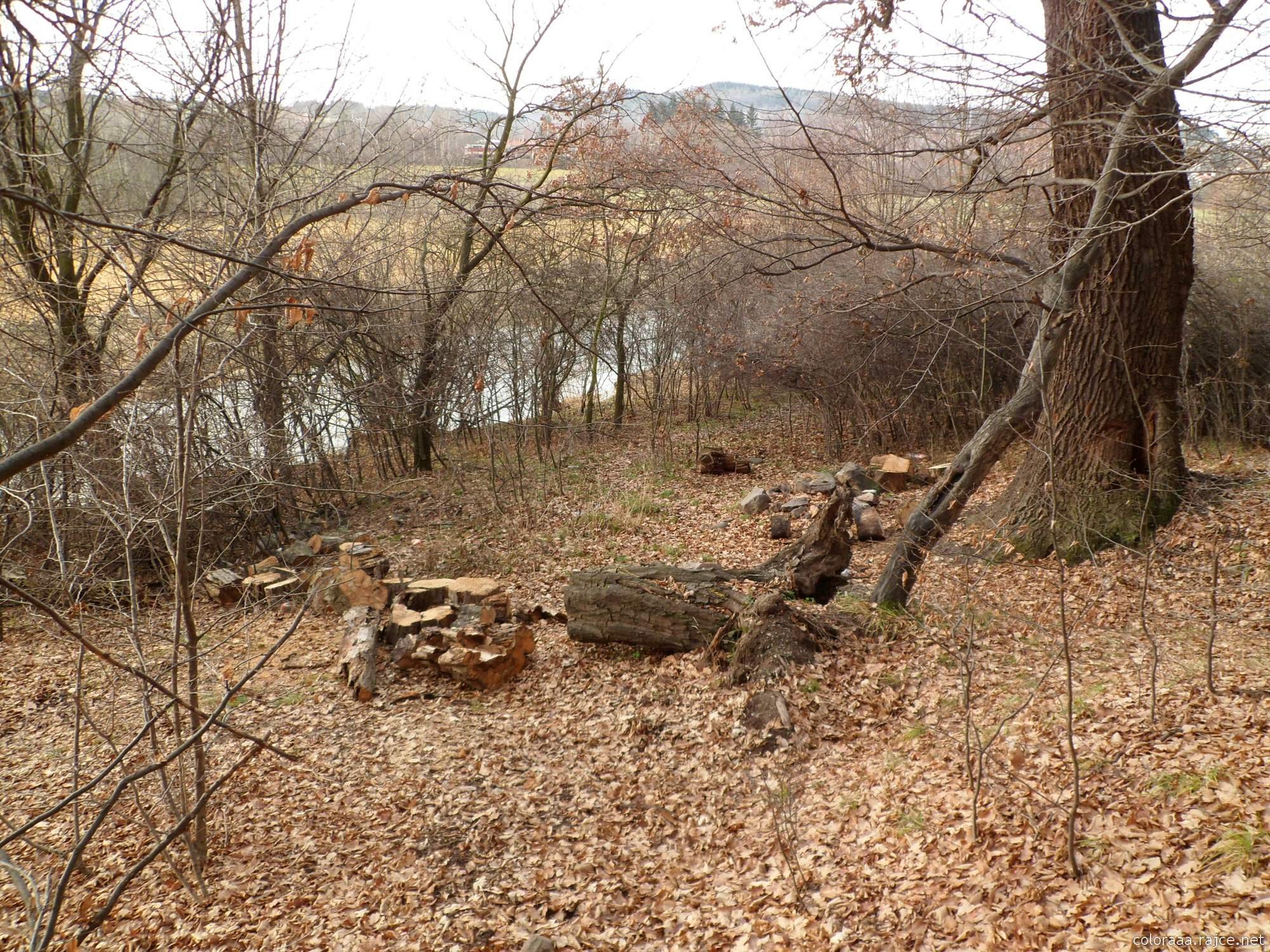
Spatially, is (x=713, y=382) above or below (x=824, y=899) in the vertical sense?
above

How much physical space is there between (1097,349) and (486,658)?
5.15m

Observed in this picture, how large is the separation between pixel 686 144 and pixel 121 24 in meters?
3.72

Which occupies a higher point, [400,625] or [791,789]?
[400,625]

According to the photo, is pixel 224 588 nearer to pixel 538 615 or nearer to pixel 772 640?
pixel 538 615

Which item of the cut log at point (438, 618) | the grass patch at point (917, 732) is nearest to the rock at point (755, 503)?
the cut log at point (438, 618)

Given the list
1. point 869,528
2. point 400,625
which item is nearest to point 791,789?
point 400,625

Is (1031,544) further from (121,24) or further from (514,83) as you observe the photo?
(514,83)

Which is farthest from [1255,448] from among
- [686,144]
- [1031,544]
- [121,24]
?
[121,24]

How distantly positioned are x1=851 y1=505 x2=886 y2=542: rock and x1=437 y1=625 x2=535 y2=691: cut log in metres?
3.67

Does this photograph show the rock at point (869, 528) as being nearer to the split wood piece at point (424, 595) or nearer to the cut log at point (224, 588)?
the split wood piece at point (424, 595)

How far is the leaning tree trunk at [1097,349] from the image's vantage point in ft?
17.5

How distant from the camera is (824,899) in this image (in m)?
3.25

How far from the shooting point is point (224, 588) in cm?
762

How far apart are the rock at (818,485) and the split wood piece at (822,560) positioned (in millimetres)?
3249
